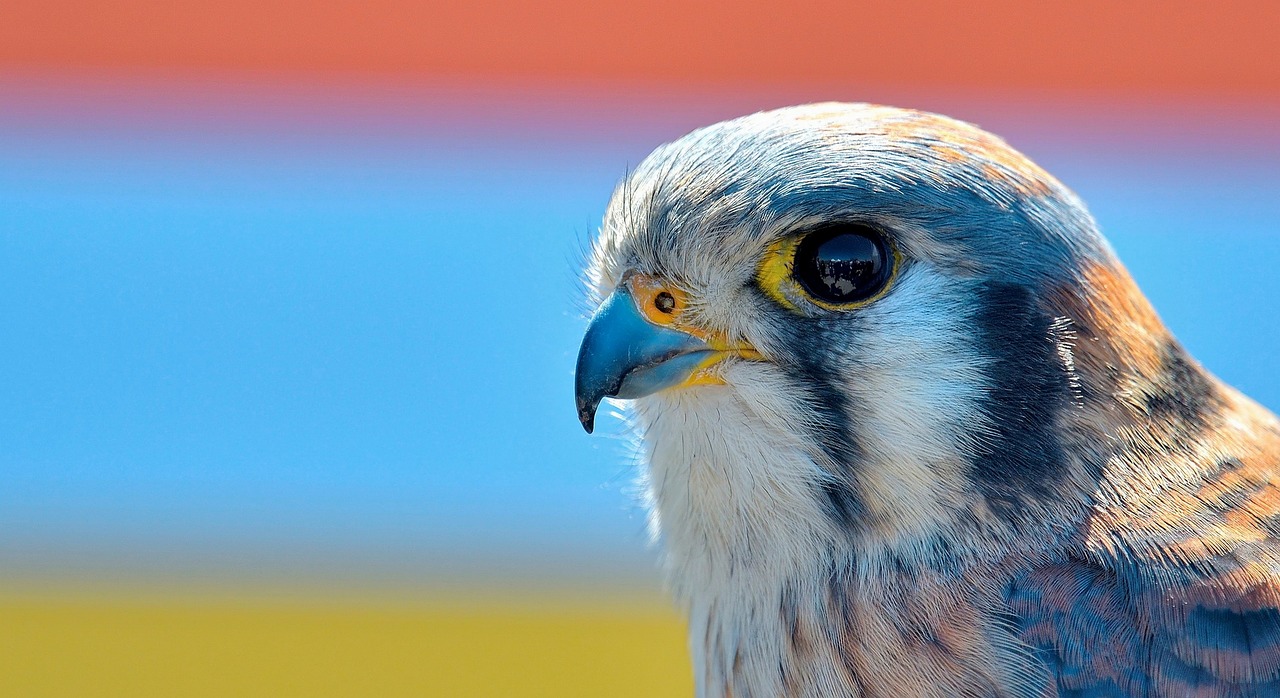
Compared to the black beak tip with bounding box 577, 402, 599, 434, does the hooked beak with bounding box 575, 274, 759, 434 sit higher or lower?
higher

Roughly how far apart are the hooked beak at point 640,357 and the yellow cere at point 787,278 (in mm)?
104

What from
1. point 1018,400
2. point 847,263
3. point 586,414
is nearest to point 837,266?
point 847,263

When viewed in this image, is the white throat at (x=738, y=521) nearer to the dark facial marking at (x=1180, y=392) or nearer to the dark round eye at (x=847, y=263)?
the dark round eye at (x=847, y=263)

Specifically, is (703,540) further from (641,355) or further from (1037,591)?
(1037,591)

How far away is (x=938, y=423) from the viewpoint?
1721mm

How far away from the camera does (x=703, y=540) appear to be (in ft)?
A: 6.72

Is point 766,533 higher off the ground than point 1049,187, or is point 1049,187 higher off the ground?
point 1049,187

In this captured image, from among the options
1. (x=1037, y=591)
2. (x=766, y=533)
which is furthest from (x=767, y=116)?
(x=1037, y=591)

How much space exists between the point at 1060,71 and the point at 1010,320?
4499 mm

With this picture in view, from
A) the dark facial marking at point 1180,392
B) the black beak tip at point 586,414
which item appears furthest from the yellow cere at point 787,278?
the dark facial marking at point 1180,392

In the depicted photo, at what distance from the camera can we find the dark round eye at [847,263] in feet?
5.68

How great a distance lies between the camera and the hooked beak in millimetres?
1826

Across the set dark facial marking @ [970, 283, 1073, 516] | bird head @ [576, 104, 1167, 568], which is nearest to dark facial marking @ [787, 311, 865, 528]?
bird head @ [576, 104, 1167, 568]

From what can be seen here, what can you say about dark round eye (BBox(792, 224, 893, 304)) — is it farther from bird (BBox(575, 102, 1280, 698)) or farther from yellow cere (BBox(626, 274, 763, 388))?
yellow cere (BBox(626, 274, 763, 388))
